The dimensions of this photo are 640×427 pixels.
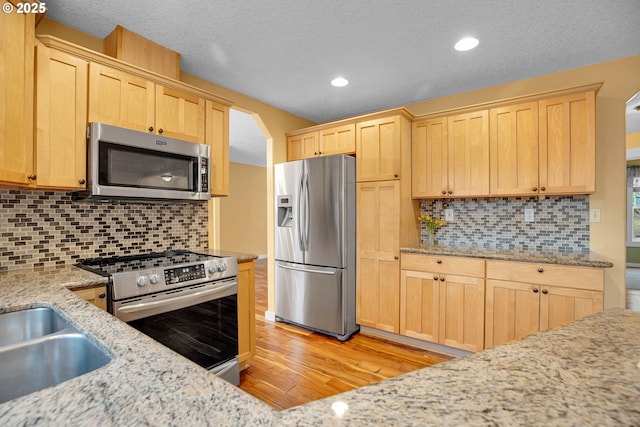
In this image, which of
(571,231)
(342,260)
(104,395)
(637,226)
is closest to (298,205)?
(342,260)

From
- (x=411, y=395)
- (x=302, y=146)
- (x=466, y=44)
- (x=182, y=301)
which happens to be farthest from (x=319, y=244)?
(x=411, y=395)

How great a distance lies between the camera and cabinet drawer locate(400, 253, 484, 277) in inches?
100

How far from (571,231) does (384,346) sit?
1953 millimetres

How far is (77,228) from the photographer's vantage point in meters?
2.06

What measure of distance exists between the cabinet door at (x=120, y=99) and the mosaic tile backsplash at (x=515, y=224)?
2.76 m

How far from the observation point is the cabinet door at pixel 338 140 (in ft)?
10.7

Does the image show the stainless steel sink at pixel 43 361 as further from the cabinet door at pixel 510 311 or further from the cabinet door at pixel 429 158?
the cabinet door at pixel 429 158

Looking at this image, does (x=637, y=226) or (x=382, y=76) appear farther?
(x=637, y=226)

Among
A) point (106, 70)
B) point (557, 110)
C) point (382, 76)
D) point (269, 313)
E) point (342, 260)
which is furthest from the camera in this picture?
point (269, 313)

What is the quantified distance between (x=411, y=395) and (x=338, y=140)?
3.06m

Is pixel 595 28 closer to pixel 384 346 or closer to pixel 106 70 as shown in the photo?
pixel 384 346

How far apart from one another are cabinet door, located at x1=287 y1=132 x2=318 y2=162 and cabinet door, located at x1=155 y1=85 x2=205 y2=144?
54.5 inches

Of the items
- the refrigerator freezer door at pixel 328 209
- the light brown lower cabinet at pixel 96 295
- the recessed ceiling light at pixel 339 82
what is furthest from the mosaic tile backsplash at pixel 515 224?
the light brown lower cabinet at pixel 96 295

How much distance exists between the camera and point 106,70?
1940mm
